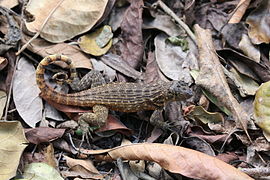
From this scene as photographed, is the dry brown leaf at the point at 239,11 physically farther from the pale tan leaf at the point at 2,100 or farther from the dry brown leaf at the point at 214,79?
the pale tan leaf at the point at 2,100

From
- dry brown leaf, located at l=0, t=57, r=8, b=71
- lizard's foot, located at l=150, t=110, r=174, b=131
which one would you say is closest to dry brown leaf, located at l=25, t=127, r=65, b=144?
dry brown leaf, located at l=0, t=57, r=8, b=71

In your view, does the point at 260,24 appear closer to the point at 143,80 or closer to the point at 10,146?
the point at 143,80

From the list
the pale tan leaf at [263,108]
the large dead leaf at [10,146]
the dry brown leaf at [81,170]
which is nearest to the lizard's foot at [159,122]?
the dry brown leaf at [81,170]

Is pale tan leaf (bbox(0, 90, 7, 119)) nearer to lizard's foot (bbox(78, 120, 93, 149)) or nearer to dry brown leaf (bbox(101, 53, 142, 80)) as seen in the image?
lizard's foot (bbox(78, 120, 93, 149))

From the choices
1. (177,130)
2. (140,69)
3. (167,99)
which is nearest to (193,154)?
(177,130)

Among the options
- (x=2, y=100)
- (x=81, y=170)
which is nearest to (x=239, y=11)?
(x=81, y=170)

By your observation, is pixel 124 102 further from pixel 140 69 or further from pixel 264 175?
pixel 264 175
